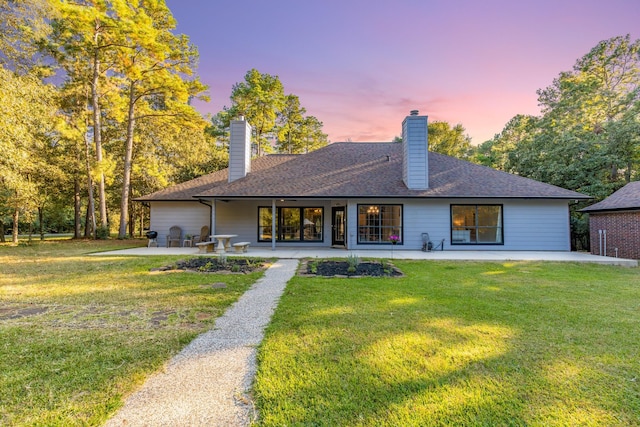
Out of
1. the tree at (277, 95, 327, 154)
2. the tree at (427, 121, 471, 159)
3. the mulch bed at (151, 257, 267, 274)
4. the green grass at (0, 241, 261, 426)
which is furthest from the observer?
the tree at (427, 121, 471, 159)

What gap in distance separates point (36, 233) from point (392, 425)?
136 ft

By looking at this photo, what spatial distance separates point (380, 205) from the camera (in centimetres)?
1198

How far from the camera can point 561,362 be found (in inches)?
102

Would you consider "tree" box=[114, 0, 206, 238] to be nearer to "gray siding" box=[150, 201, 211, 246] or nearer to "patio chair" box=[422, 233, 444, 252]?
"gray siding" box=[150, 201, 211, 246]

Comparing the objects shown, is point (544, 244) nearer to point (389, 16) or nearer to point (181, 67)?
point (389, 16)

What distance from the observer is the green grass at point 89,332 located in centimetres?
205

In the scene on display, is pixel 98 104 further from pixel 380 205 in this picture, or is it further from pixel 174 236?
pixel 380 205

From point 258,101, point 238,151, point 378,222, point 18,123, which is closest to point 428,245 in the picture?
point 378,222

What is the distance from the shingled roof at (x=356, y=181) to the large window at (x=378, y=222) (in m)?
0.75

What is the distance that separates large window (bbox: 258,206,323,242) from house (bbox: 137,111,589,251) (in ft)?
0.15

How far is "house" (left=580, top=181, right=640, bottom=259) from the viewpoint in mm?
9242

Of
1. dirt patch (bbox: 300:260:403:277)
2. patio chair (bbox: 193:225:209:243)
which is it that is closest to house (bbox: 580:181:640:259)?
dirt patch (bbox: 300:260:403:277)

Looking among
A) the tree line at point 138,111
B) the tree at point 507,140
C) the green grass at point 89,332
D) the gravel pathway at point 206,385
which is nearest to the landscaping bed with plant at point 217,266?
the green grass at point 89,332

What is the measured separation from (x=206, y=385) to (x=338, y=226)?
10.7 m
